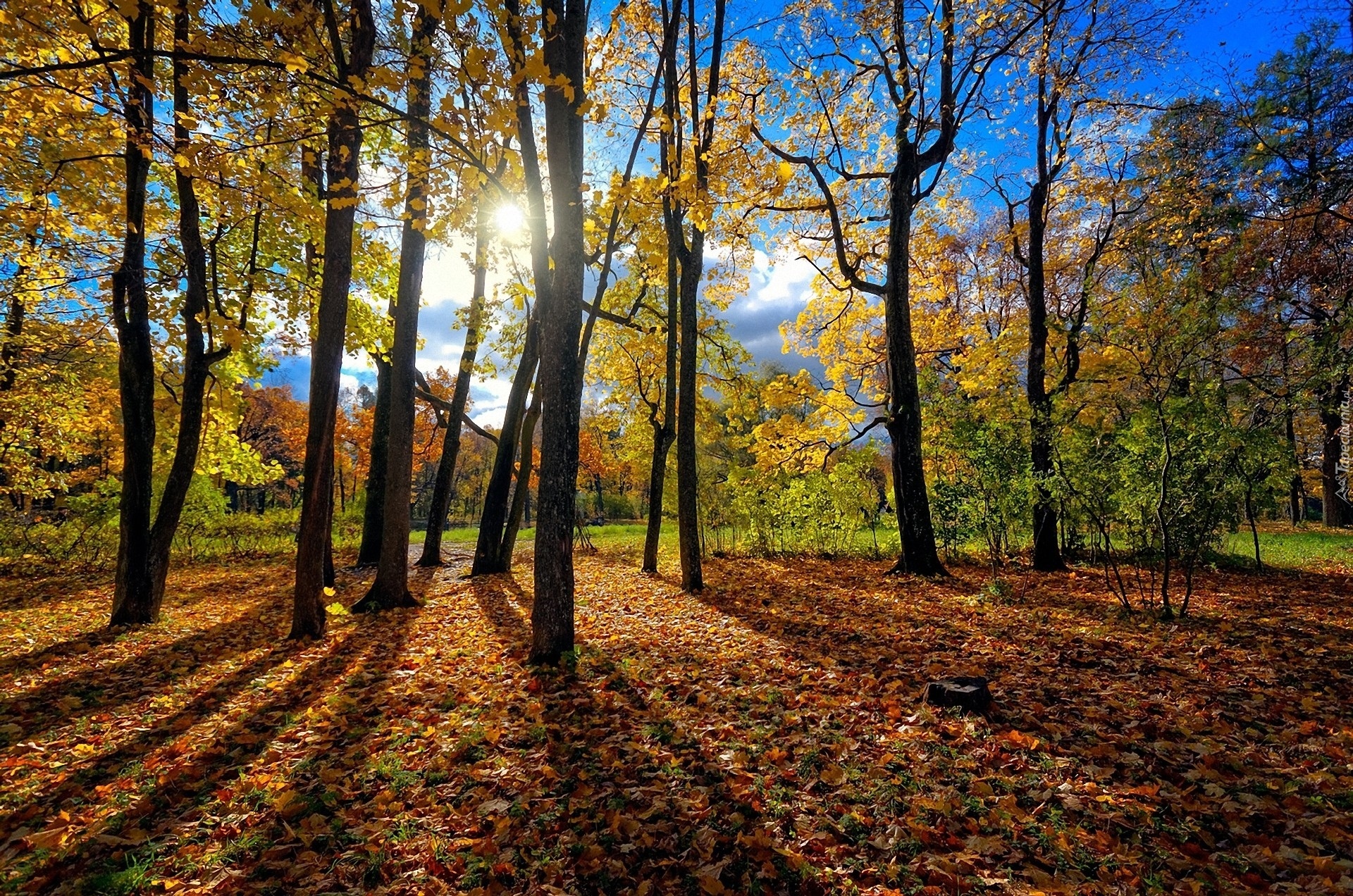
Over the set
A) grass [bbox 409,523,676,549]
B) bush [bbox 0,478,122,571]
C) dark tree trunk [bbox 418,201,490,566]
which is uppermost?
dark tree trunk [bbox 418,201,490,566]

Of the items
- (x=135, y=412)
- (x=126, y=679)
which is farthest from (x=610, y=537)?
(x=126, y=679)

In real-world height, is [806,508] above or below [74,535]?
above

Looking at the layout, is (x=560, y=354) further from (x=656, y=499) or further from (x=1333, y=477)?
(x=1333, y=477)

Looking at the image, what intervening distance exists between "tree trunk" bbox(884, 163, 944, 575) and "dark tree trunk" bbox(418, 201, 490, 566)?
26.0 feet

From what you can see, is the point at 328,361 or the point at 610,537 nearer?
the point at 328,361

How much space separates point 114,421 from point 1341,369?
2298cm

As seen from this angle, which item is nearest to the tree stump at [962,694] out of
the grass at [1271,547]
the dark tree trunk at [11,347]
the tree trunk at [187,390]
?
the grass at [1271,547]

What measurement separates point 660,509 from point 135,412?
8.20 m

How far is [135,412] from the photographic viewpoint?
6.57m

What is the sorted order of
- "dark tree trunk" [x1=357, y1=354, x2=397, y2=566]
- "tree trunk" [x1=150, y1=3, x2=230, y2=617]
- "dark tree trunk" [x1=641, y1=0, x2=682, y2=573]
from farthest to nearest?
"dark tree trunk" [x1=357, y1=354, x2=397, y2=566] → "dark tree trunk" [x1=641, y1=0, x2=682, y2=573] → "tree trunk" [x1=150, y1=3, x2=230, y2=617]

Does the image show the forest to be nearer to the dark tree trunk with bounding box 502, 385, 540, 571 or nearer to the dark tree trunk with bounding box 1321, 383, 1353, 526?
the dark tree trunk with bounding box 502, 385, 540, 571

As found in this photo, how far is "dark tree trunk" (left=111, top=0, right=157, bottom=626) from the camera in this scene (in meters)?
6.46

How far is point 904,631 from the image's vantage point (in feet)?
A: 19.4

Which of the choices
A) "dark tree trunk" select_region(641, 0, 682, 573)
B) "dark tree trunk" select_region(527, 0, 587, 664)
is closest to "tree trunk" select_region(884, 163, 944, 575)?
"dark tree trunk" select_region(641, 0, 682, 573)
